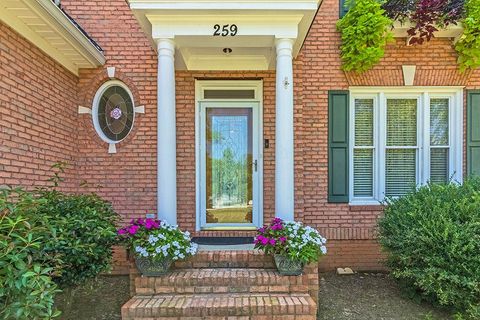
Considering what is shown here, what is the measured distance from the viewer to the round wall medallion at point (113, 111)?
16.5 feet

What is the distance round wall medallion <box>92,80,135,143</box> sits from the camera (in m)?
5.02

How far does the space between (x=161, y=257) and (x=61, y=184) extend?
2302 millimetres

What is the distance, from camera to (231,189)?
5172 mm

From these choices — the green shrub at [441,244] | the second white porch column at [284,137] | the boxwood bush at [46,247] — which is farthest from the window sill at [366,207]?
the boxwood bush at [46,247]

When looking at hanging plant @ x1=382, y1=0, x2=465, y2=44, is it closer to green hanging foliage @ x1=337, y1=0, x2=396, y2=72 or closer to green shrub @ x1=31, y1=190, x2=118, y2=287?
green hanging foliage @ x1=337, y1=0, x2=396, y2=72

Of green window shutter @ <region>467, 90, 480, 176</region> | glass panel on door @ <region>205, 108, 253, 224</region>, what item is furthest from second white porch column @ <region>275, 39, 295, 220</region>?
green window shutter @ <region>467, 90, 480, 176</region>

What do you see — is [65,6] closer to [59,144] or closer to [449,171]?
[59,144]

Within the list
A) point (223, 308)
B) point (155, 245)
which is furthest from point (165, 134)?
point (223, 308)

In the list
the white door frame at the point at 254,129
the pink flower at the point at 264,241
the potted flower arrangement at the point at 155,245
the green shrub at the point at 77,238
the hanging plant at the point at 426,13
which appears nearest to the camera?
the green shrub at the point at 77,238

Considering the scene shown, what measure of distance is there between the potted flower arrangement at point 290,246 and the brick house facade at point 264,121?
1311mm

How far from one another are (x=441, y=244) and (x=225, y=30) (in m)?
3.54

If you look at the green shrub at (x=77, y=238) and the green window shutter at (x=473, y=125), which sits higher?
the green window shutter at (x=473, y=125)

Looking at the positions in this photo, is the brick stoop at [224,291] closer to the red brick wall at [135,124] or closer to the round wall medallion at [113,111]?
the red brick wall at [135,124]

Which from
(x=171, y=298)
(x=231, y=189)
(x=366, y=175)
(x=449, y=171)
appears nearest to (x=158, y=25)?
(x=231, y=189)
